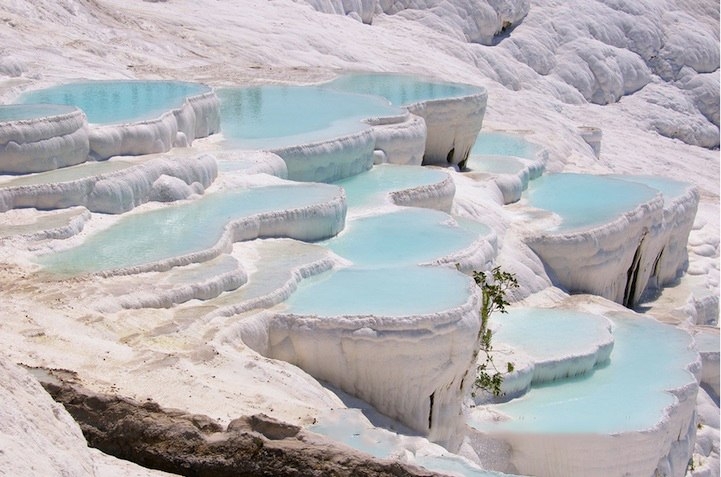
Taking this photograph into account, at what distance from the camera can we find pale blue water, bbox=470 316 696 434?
10.2m

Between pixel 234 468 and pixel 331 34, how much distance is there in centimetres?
1686

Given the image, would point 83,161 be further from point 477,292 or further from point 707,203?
point 707,203

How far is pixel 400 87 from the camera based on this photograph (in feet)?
59.1

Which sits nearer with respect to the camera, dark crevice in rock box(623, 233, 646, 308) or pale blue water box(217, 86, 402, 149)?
pale blue water box(217, 86, 402, 149)

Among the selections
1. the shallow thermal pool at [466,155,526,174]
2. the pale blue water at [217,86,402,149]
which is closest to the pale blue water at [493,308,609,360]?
the pale blue water at [217,86,402,149]

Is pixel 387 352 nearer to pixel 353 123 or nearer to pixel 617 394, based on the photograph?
pixel 617 394

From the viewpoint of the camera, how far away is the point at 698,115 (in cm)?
2917

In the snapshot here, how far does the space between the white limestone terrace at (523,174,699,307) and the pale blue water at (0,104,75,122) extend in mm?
5356

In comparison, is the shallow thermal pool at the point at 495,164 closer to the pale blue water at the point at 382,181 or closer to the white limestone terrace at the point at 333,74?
the white limestone terrace at the point at 333,74

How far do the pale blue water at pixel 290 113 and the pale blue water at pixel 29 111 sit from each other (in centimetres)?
216

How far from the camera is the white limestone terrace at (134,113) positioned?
466 inches

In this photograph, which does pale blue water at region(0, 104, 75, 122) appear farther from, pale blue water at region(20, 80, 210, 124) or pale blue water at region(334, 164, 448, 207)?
pale blue water at region(334, 164, 448, 207)

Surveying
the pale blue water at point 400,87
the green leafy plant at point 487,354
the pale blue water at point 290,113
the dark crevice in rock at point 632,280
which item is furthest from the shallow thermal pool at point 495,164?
the green leafy plant at point 487,354

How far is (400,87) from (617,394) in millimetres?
7983
